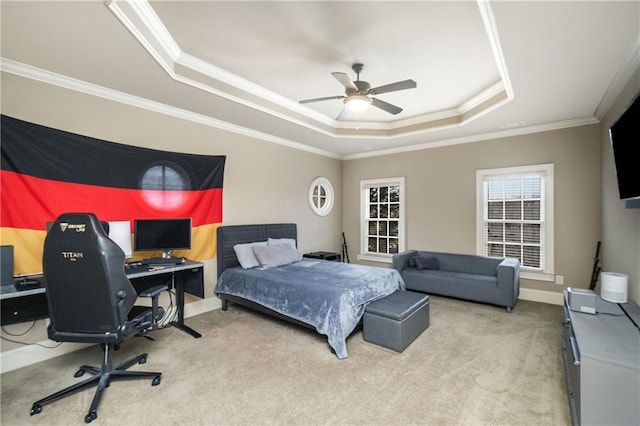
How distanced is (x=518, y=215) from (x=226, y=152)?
4726 millimetres

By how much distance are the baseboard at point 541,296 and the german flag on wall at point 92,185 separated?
481 centimetres

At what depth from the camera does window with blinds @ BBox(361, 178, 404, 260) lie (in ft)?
19.2

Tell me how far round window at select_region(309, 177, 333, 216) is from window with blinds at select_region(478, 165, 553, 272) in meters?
2.91

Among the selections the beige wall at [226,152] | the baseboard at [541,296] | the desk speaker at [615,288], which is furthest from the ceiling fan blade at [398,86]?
the baseboard at [541,296]

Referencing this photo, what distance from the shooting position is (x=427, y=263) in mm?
4922

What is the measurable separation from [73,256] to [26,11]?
1721 millimetres

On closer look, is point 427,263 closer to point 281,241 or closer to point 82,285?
point 281,241

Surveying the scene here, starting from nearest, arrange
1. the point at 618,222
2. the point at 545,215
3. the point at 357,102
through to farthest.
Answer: the point at 357,102 → the point at 618,222 → the point at 545,215

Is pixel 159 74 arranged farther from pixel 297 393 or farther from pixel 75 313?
pixel 297 393

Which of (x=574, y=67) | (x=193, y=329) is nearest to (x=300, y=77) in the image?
(x=574, y=67)

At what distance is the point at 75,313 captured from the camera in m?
2.00

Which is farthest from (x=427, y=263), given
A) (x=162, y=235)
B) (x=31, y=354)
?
(x=31, y=354)

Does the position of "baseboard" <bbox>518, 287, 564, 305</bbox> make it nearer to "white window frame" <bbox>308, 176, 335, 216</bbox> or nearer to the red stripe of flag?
"white window frame" <bbox>308, 176, 335, 216</bbox>

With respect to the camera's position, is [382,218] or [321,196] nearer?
[382,218]
